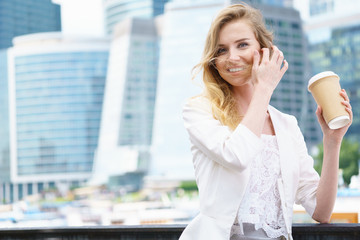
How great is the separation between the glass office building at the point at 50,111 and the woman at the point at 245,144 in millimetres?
48817

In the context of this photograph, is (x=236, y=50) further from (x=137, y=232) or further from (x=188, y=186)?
(x=188, y=186)

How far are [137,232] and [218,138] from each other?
0.45m

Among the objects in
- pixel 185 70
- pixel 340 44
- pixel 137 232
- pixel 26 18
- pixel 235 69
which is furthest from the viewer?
pixel 26 18

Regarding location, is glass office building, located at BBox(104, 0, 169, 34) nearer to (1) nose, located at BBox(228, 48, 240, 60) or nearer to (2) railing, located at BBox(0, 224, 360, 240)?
(2) railing, located at BBox(0, 224, 360, 240)

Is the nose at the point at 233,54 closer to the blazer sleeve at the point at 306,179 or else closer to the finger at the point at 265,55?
the finger at the point at 265,55

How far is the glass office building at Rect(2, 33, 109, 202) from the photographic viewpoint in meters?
48.4

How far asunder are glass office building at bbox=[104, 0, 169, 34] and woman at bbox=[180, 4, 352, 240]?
53560mm

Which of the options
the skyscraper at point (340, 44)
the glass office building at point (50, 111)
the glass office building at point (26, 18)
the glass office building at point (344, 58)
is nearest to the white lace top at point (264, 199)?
the skyscraper at point (340, 44)

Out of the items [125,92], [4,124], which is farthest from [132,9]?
[4,124]

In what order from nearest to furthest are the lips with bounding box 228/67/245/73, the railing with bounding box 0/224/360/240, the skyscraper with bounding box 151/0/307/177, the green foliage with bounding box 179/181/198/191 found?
the lips with bounding box 228/67/245/73
the railing with bounding box 0/224/360/240
the green foliage with bounding box 179/181/198/191
the skyscraper with bounding box 151/0/307/177

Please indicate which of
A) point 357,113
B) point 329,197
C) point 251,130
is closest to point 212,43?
point 251,130

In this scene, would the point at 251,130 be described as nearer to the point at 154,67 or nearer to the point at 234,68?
the point at 234,68

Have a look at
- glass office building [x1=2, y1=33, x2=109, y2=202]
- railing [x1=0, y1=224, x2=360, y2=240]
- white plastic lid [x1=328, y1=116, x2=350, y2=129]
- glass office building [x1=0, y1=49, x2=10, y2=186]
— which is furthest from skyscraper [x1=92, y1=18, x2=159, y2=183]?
white plastic lid [x1=328, y1=116, x2=350, y2=129]

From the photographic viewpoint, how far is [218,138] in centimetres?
77
